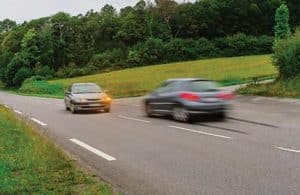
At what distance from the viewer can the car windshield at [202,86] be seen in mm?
19797

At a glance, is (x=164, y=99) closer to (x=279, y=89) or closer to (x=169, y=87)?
(x=169, y=87)

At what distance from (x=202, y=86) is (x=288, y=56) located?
549 inches

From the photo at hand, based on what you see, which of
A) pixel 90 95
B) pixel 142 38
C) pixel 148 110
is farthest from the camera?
pixel 142 38

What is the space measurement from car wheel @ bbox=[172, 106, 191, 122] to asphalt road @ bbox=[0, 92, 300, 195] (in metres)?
0.35

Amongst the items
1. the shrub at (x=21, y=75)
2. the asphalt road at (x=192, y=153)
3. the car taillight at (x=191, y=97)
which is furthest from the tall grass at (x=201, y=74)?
the shrub at (x=21, y=75)

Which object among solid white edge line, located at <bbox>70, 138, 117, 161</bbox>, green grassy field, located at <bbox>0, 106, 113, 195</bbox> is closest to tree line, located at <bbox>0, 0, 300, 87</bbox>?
solid white edge line, located at <bbox>70, 138, 117, 161</bbox>

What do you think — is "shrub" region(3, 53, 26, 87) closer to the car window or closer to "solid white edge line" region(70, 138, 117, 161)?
the car window

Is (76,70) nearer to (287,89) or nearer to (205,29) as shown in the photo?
(205,29)

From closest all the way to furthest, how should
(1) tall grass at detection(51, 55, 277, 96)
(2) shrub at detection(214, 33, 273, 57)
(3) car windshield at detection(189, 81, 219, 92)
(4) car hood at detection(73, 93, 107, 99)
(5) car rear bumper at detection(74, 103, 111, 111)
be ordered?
(3) car windshield at detection(189, 81, 219, 92), (5) car rear bumper at detection(74, 103, 111, 111), (4) car hood at detection(73, 93, 107, 99), (1) tall grass at detection(51, 55, 277, 96), (2) shrub at detection(214, 33, 273, 57)

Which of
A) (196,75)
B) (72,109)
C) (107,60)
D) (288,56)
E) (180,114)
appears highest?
(288,56)

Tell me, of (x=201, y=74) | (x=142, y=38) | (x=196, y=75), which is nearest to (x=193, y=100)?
(x=196, y=75)

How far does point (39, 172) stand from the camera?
31.2ft

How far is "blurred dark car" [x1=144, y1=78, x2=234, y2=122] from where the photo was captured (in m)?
19.5

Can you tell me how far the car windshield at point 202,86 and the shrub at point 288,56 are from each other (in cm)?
1352
